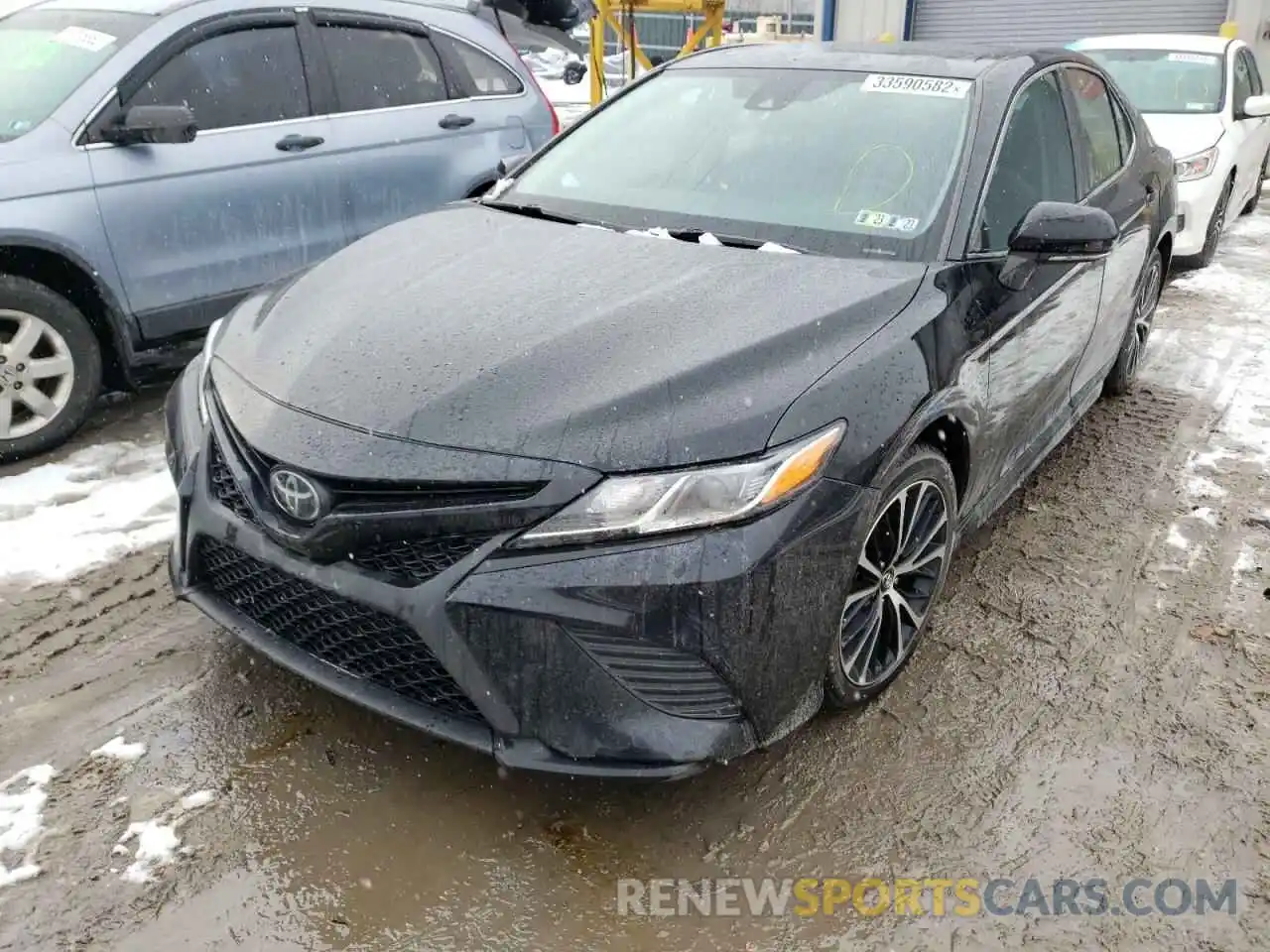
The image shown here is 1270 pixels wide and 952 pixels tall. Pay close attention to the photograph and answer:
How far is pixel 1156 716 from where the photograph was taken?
8.97 feet

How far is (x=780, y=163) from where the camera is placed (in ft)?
10.2

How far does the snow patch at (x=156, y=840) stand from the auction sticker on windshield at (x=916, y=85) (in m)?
2.79

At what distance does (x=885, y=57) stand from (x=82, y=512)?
10.5 ft

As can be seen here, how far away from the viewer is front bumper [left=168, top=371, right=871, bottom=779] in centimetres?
198

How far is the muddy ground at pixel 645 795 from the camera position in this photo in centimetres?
209

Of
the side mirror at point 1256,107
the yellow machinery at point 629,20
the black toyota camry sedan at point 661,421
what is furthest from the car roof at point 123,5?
the yellow machinery at point 629,20

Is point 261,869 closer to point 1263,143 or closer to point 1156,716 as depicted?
point 1156,716

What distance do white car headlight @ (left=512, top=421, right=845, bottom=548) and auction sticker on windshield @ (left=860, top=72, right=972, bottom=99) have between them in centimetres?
168

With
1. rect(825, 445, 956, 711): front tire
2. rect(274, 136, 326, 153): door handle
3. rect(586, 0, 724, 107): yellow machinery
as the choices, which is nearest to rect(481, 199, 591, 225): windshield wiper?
rect(825, 445, 956, 711): front tire

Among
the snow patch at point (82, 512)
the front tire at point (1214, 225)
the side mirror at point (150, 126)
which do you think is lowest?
the front tire at point (1214, 225)

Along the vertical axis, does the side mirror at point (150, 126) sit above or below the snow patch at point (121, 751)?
above

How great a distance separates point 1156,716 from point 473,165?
4052 millimetres

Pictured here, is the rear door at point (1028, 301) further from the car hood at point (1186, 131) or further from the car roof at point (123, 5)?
the car hood at point (1186, 131)

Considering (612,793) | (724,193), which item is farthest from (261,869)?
(724,193)
